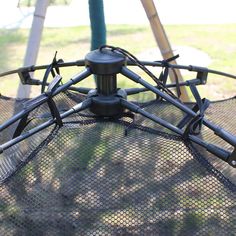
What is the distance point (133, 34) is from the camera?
4.25 meters

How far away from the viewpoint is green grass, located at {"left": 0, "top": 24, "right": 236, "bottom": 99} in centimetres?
318

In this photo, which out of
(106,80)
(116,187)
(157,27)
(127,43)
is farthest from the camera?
(127,43)

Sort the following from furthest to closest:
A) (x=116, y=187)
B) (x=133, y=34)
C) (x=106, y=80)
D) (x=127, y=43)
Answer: (x=133, y=34), (x=127, y=43), (x=106, y=80), (x=116, y=187)

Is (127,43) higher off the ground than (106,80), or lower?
lower

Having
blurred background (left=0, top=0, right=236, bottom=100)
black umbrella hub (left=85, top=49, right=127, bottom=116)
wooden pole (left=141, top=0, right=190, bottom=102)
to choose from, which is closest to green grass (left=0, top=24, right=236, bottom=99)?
blurred background (left=0, top=0, right=236, bottom=100)

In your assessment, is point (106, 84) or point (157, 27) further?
point (157, 27)

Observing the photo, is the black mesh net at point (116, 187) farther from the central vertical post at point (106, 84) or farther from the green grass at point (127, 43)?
the green grass at point (127, 43)

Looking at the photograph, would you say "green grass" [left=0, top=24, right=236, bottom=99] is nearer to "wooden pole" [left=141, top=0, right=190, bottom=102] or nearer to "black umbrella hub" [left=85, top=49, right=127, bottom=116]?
"wooden pole" [left=141, top=0, right=190, bottom=102]

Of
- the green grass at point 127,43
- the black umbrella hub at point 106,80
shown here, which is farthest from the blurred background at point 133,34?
the black umbrella hub at point 106,80

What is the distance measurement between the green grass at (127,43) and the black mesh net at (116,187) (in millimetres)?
1984

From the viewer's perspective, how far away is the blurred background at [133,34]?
334cm

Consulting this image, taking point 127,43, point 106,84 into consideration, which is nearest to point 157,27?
point 106,84

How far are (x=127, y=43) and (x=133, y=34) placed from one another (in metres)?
0.35

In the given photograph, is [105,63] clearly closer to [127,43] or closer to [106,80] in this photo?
[106,80]
